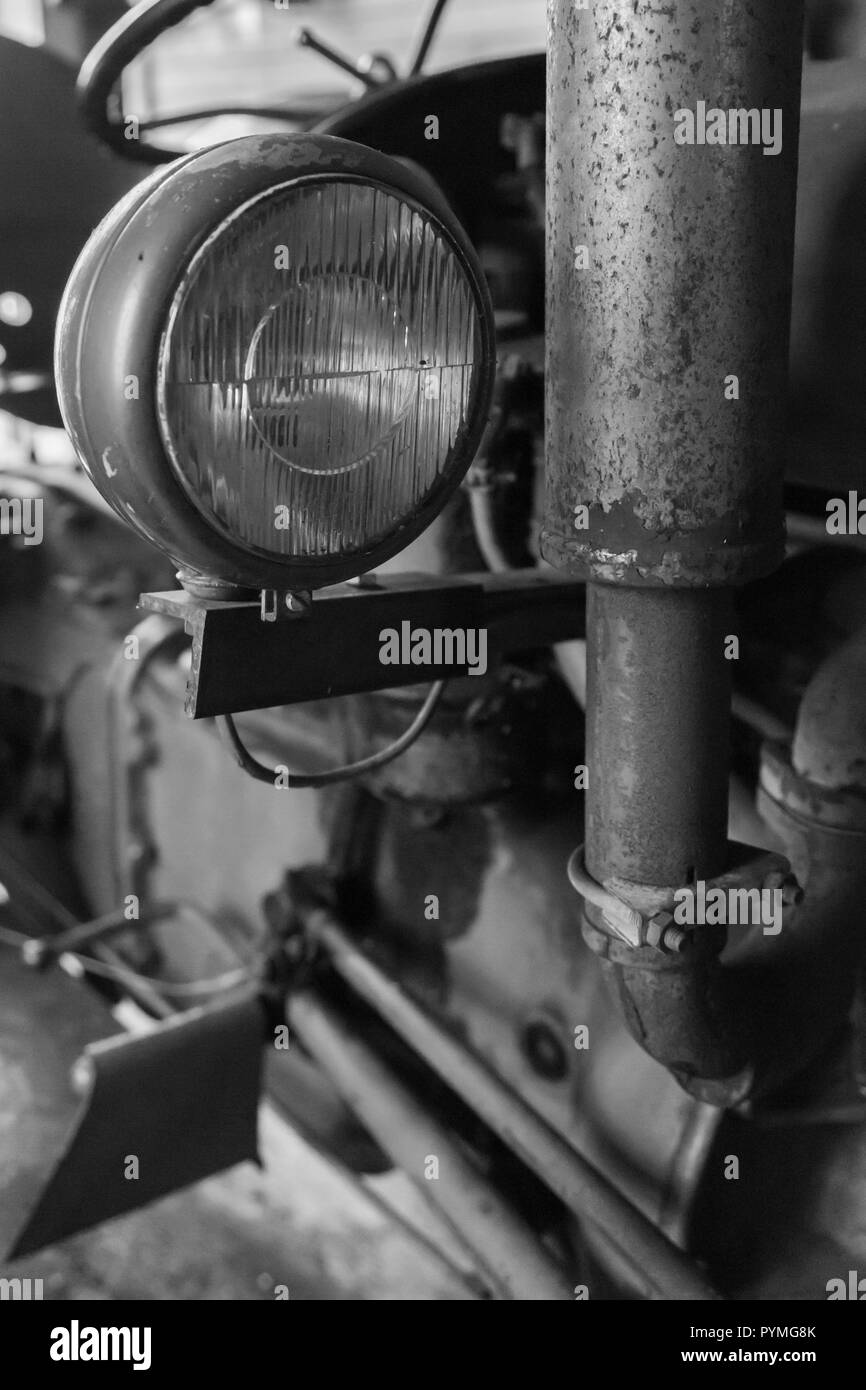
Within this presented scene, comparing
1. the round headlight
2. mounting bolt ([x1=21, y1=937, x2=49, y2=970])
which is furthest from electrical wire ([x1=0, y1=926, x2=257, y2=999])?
the round headlight

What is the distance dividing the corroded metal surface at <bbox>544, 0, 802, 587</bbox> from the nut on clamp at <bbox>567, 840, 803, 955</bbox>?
24cm

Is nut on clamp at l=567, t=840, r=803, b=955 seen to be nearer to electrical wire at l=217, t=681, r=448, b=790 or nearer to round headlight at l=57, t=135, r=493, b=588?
electrical wire at l=217, t=681, r=448, b=790

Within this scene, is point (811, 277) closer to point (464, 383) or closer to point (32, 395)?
point (464, 383)

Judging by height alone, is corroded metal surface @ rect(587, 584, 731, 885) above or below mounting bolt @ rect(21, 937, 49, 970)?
above

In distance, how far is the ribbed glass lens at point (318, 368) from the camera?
0.81 metres

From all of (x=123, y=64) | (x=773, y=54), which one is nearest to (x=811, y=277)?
(x=773, y=54)

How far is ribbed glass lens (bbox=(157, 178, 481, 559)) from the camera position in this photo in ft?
2.66

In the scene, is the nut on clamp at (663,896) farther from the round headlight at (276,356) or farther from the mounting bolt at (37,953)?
the mounting bolt at (37,953)

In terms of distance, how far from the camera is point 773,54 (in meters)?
0.83

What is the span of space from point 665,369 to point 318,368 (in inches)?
9.1

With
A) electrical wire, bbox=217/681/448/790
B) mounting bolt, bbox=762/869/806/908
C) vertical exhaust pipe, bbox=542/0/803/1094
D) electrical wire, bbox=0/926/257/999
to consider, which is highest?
vertical exhaust pipe, bbox=542/0/803/1094

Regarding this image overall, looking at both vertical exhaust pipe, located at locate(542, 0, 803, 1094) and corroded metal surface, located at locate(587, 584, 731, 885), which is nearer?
vertical exhaust pipe, located at locate(542, 0, 803, 1094)

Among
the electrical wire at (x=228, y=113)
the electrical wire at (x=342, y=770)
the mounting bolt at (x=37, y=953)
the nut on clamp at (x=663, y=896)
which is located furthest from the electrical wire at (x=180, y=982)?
the electrical wire at (x=228, y=113)

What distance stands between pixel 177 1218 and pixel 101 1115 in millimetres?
401
